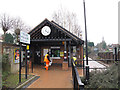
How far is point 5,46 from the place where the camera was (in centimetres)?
671

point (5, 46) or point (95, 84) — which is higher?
point (5, 46)

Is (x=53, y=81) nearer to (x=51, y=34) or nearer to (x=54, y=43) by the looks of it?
(x=51, y=34)

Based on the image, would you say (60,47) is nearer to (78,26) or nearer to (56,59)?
(56,59)

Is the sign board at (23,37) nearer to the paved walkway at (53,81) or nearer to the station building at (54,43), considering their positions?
the paved walkway at (53,81)

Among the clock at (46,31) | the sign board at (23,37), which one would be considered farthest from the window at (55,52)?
the sign board at (23,37)

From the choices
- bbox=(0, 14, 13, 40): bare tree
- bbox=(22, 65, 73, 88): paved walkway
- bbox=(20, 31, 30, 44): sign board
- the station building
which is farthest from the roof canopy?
bbox=(0, 14, 13, 40): bare tree

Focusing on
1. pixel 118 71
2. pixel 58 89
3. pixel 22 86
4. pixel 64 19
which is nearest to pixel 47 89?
pixel 58 89

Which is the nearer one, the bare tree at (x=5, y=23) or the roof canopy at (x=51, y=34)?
the roof canopy at (x=51, y=34)

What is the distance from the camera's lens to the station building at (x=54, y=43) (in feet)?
32.3

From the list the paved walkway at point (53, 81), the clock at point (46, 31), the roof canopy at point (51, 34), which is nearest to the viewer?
the paved walkway at point (53, 81)

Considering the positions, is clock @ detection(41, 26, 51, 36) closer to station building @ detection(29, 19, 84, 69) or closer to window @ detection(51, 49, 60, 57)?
station building @ detection(29, 19, 84, 69)

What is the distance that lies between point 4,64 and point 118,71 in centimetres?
575

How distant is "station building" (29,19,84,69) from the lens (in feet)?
32.3

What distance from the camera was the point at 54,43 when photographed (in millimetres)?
12422
